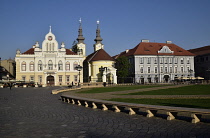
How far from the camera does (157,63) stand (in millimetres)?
72188

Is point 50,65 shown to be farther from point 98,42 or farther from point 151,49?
point 151,49

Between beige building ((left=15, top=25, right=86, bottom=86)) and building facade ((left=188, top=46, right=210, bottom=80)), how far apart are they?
35152mm

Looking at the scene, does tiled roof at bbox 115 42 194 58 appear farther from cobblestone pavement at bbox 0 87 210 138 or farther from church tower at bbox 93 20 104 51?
cobblestone pavement at bbox 0 87 210 138

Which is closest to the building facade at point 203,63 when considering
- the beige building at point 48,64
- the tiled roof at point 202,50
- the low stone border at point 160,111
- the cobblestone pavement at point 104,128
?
the tiled roof at point 202,50

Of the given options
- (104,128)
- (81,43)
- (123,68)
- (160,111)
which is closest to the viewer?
(104,128)

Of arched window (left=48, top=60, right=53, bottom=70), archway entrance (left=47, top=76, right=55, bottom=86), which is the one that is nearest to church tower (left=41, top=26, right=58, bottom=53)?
arched window (left=48, top=60, right=53, bottom=70)

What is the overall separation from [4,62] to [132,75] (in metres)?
56.2

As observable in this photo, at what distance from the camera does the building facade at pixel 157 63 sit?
231ft

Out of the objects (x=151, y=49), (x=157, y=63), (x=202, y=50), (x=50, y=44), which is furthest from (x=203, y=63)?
(x=50, y=44)

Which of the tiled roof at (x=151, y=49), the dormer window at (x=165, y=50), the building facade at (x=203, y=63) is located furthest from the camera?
the building facade at (x=203, y=63)

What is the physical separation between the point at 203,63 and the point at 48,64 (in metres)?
43.8

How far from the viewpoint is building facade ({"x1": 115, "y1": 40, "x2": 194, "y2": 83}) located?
231 feet

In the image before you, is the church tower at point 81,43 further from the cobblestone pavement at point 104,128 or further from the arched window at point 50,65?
the cobblestone pavement at point 104,128

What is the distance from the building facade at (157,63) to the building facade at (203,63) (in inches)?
150
